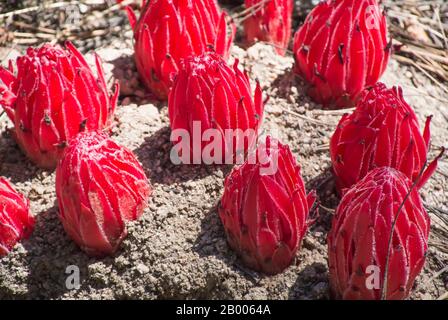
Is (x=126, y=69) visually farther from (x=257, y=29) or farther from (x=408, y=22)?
(x=408, y=22)

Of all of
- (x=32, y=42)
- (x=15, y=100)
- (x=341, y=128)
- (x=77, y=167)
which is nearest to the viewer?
(x=77, y=167)

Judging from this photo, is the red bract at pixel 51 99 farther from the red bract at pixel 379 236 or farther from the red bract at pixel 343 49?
the red bract at pixel 379 236

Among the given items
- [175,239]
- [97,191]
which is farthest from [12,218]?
[175,239]

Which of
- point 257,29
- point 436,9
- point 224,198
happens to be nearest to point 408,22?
point 436,9

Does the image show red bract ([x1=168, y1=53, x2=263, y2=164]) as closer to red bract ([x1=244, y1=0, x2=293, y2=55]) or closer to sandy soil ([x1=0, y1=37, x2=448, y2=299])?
sandy soil ([x1=0, y1=37, x2=448, y2=299])

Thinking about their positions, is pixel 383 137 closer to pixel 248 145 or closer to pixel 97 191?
pixel 248 145

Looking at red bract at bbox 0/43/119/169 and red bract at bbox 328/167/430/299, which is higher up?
red bract at bbox 0/43/119/169

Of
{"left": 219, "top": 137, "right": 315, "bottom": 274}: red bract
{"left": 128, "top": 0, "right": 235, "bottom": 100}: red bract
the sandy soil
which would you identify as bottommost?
the sandy soil

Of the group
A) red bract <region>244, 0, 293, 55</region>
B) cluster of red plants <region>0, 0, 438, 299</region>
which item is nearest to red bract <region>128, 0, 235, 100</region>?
cluster of red plants <region>0, 0, 438, 299</region>
